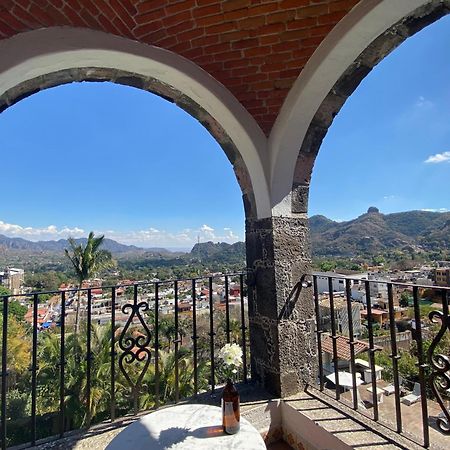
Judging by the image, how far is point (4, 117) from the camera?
1.74 m

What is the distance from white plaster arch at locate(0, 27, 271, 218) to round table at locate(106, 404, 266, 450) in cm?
124

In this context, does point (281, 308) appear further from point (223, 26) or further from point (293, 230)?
point (223, 26)

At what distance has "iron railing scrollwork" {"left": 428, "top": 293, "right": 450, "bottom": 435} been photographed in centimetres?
126

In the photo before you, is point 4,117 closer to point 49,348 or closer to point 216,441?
point 216,441

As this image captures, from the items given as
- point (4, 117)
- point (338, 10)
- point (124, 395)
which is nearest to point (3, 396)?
point (4, 117)

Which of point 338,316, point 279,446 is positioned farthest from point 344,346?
point 279,446

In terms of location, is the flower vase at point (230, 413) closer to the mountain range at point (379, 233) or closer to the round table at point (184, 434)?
the round table at point (184, 434)

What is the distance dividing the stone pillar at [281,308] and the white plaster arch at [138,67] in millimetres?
223

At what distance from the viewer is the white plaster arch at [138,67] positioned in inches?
56.5

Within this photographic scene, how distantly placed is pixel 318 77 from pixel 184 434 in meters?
2.01

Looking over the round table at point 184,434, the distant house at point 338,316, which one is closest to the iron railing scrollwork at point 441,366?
the distant house at point 338,316

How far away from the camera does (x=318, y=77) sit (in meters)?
1.82

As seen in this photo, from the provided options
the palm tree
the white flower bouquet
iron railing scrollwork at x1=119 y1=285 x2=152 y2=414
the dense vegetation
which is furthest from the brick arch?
the palm tree

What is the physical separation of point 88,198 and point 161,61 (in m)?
49.5
